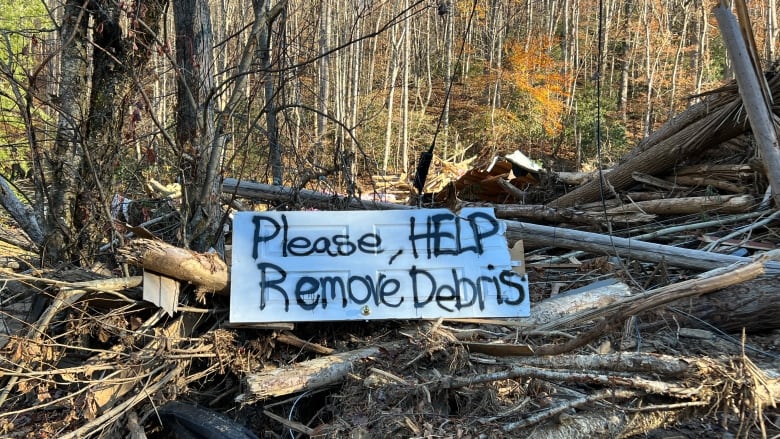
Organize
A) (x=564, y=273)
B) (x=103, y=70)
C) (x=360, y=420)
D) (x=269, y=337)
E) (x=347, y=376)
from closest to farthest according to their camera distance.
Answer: (x=360, y=420), (x=347, y=376), (x=269, y=337), (x=103, y=70), (x=564, y=273)

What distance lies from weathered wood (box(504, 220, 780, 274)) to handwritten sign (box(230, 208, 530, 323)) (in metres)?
1.74

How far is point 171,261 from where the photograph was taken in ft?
11.1

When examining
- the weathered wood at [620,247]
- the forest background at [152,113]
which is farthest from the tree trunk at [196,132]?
the weathered wood at [620,247]

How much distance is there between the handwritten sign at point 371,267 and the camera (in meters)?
3.63

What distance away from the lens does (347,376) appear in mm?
3252

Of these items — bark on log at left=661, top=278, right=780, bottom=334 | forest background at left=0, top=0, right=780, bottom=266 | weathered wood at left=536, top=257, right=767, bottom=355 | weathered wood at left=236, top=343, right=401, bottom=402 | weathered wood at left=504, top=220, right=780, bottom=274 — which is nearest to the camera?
weathered wood at left=536, top=257, right=767, bottom=355

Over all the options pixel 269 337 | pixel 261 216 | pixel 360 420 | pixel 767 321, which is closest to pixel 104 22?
pixel 261 216

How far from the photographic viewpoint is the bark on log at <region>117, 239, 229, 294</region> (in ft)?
11.1

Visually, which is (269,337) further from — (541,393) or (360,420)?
(541,393)

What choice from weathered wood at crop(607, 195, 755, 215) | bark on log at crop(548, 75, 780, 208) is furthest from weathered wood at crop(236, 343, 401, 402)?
bark on log at crop(548, 75, 780, 208)

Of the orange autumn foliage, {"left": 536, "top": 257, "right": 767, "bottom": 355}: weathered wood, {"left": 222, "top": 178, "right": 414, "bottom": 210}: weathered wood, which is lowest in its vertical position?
{"left": 536, "top": 257, "right": 767, "bottom": 355}: weathered wood

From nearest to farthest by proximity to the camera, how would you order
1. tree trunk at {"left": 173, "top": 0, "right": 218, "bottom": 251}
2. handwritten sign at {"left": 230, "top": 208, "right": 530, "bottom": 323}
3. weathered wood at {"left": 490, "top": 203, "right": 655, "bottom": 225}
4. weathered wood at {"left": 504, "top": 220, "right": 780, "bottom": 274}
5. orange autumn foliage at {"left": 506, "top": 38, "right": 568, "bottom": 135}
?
handwritten sign at {"left": 230, "top": 208, "right": 530, "bottom": 323} < tree trunk at {"left": 173, "top": 0, "right": 218, "bottom": 251} < weathered wood at {"left": 504, "top": 220, "right": 780, "bottom": 274} < weathered wood at {"left": 490, "top": 203, "right": 655, "bottom": 225} < orange autumn foliage at {"left": 506, "top": 38, "right": 568, "bottom": 135}

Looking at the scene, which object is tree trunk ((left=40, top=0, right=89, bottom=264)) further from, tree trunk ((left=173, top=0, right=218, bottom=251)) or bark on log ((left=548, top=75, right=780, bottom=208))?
bark on log ((left=548, top=75, right=780, bottom=208))

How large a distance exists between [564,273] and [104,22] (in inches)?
171
